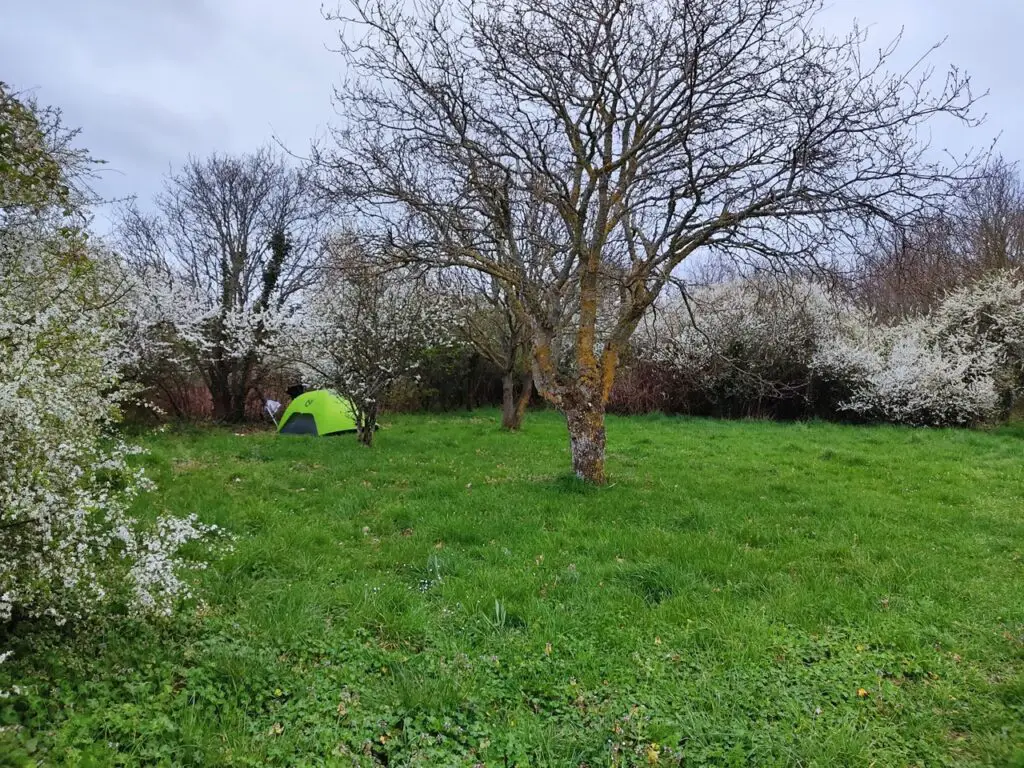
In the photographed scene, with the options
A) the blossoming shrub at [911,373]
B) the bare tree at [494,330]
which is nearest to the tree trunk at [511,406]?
the bare tree at [494,330]

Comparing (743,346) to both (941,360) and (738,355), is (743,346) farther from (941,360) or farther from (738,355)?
(941,360)

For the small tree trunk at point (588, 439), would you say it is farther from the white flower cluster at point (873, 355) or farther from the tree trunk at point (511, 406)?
the white flower cluster at point (873, 355)

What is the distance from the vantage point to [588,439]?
7293 mm

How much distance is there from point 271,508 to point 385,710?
12.3ft

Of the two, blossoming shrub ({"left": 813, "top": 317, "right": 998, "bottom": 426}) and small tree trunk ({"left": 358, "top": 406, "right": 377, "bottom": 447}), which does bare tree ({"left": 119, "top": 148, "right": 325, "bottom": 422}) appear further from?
blossoming shrub ({"left": 813, "top": 317, "right": 998, "bottom": 426})

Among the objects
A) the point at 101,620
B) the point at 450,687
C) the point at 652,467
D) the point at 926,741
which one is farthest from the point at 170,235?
the point at 926,741

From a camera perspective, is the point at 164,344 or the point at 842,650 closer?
the point at 842,650

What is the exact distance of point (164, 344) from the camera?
12898mm

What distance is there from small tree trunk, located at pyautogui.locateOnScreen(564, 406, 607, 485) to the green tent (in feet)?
22.3

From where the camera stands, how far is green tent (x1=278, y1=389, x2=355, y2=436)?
1283 centimetres

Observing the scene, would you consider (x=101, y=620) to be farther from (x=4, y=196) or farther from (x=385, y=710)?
(x=4, y=196)

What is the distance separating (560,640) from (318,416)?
416 inches

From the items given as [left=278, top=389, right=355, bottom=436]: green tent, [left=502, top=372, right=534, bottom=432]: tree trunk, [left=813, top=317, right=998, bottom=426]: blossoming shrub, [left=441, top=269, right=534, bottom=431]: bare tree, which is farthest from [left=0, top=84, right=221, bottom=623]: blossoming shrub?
[left=813, top=317, right=998, bottom=426]: blossoming shrub

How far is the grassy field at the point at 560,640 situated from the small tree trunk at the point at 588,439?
400mm
